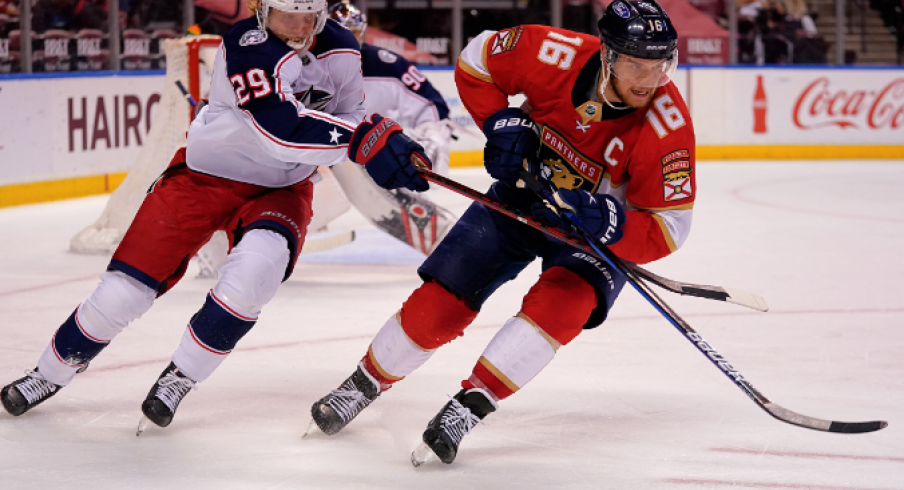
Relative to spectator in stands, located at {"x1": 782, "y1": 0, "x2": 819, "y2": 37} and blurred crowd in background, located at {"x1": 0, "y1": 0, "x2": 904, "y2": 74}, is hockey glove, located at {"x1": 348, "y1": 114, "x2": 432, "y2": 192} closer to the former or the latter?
blurred crowd in background, located at {"x1": 0, "y1": 0, "x2": 904, "y2": 74}

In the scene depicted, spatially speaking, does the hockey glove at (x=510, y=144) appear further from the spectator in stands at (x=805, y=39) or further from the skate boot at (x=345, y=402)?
the spectator in stands at (x=805, y=39)

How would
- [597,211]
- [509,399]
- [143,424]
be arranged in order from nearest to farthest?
[597,211]
[143,424]
[509,399]

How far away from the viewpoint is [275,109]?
252cm

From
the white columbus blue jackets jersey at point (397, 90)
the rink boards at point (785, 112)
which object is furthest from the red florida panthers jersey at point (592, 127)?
the rink boards at point (785, 112)

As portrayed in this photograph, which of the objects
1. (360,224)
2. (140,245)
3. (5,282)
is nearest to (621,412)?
(140,245)

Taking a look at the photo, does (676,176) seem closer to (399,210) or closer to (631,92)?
(631,92)

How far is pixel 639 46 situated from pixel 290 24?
786 millimetres

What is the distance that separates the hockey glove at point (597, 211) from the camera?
2.27 m

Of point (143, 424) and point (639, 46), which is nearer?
point (639, 46)

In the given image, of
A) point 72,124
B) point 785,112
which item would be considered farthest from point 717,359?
point 785,112

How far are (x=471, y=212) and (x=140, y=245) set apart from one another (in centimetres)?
75

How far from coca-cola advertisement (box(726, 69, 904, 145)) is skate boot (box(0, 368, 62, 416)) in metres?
7.97

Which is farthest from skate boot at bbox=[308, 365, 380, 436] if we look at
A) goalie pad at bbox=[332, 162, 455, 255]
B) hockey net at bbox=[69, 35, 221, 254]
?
hockey net at bbox=[69, 35, 221, 254]

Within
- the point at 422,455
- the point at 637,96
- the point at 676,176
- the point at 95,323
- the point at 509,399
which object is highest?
the point at 637,96
